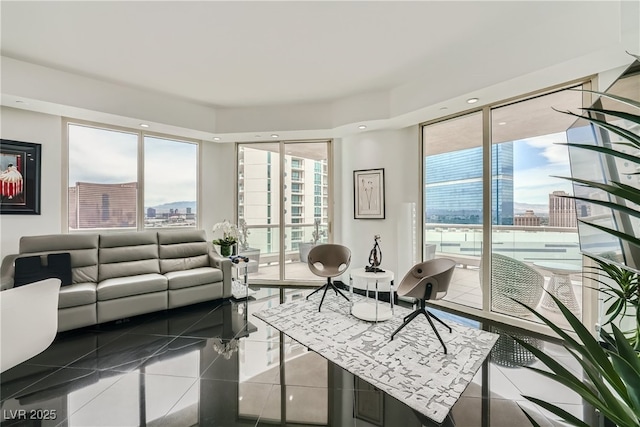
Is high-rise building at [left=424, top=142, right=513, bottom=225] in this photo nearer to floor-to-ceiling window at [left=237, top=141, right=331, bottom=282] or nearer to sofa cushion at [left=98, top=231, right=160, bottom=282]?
floor-to-ceiling window at [left=237, top=141, right=331, bottom=282]

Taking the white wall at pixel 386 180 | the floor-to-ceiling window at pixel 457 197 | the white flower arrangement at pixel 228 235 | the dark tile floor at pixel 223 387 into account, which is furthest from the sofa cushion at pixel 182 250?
the floor-to-ceiling window at pixel 457 197

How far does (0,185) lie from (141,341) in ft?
8.83

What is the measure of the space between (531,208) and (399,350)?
7.29 ft

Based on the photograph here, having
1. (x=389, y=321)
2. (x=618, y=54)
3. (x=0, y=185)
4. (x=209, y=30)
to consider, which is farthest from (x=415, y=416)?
(x=0, y=185)

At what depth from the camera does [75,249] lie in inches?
137

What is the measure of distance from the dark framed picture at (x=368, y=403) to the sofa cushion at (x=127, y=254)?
3.25 m

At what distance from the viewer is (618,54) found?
228 cm

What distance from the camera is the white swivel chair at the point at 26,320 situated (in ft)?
5.10

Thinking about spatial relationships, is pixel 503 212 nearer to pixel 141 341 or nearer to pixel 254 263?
pixel 254 263

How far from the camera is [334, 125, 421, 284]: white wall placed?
4.22m

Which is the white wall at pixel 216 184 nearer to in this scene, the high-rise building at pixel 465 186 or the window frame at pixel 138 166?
the window frame at pixel 138 166

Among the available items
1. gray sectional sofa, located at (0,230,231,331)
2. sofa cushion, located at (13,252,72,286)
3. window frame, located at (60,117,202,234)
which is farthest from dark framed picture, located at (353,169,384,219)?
sofa cushion, located at (13,252,72,286)

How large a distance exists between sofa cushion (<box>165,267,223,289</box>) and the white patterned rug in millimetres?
940

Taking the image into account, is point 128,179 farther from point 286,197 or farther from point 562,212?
point 562,212
